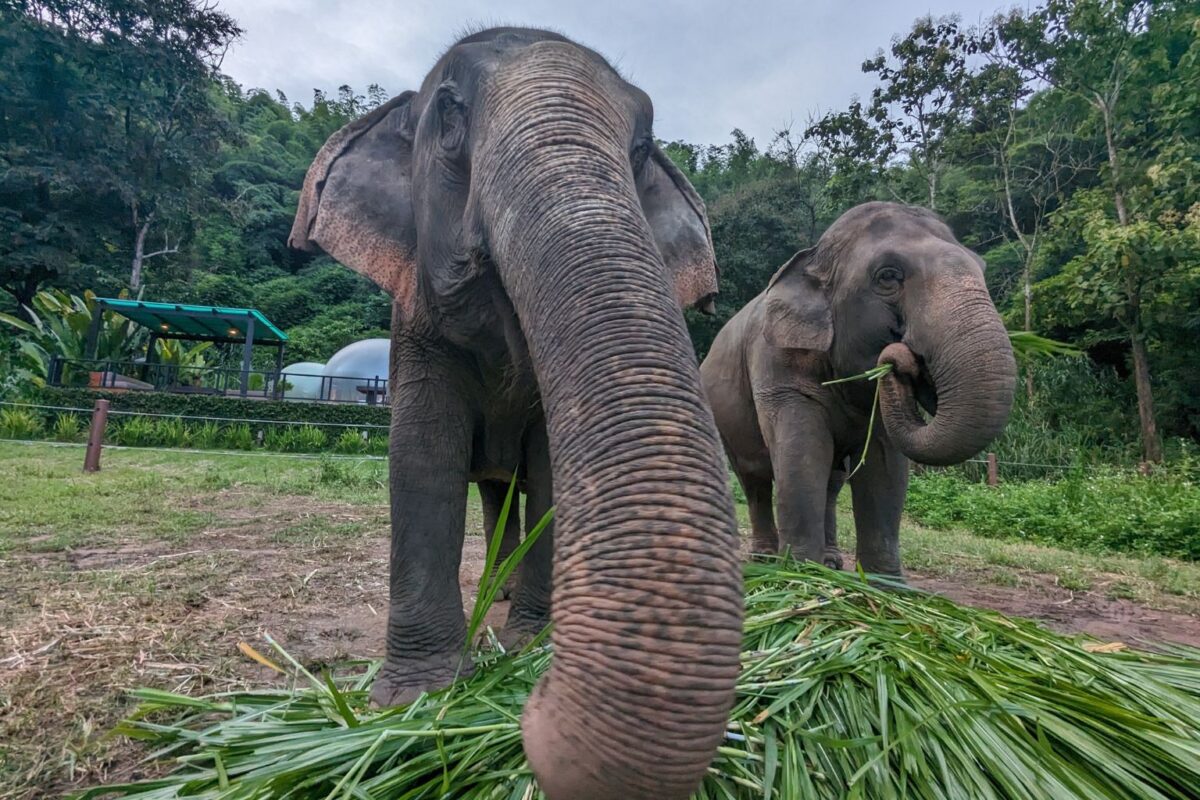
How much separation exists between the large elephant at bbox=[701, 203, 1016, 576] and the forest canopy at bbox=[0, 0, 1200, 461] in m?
13.1

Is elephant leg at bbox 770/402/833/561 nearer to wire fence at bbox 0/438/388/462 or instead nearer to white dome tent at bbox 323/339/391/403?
wire fence at bbox 0/438/388/462

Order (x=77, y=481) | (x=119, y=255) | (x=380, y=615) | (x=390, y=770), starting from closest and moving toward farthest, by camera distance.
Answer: (x=390, y=770) → (x=380, y=615) → (x=77, y=481) → (x=119, y=255)

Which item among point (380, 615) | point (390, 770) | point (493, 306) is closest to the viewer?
point (390, 770)

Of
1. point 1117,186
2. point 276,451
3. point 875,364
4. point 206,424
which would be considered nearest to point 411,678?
point 875,364

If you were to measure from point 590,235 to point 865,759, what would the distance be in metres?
1.40

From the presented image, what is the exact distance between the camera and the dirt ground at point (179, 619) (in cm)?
223

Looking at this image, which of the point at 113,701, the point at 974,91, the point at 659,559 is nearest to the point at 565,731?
the point at 659,559

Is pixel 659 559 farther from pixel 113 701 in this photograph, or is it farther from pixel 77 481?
pixel 77 481

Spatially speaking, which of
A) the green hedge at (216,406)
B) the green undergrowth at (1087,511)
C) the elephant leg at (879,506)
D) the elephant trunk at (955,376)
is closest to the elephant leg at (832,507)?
the elephant leg at (879,506)

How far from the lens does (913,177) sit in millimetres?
25562

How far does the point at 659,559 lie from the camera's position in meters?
1.21

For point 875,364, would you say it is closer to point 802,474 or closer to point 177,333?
point 802,474

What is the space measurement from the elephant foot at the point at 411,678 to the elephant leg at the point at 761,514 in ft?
15.0

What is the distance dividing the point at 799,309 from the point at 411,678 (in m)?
3.38
